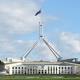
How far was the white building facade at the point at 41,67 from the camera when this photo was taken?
619ft

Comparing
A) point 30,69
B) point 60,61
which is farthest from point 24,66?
point 60,61

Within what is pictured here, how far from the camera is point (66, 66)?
19300cm

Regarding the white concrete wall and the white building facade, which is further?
the white building facade

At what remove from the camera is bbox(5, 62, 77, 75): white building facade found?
619 ft

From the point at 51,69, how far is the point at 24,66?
36.2 ft

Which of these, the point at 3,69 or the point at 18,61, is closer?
the point at 3,69

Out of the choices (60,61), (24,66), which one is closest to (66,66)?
(60,61)

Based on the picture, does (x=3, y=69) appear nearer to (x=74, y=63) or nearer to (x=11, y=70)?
(x=11, y=70)

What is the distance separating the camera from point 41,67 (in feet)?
625

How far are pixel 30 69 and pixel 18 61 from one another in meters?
8.45

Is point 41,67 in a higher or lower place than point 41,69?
higher

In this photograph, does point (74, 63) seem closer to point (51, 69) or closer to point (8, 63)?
point (51, 69)

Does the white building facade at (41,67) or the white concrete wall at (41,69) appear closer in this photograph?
the white concrete wall at (41,69)

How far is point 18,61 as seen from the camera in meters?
198
